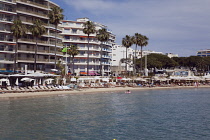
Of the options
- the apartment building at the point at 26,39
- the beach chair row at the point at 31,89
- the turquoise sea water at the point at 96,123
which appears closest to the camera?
the turquoise sea water at the point at 96,123

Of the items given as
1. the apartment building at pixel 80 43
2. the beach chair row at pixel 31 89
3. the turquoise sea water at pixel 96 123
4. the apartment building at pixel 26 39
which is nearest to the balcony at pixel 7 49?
the apartment building at pixel 26 39

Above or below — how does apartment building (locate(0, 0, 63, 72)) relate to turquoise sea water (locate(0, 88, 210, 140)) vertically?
above

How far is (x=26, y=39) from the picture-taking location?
71.2 meters

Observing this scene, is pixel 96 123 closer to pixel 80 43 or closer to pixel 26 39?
pixel 26 39

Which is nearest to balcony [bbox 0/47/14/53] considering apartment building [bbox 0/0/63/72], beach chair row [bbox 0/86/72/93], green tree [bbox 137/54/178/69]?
apartment building [bbox 0/0/63/72]

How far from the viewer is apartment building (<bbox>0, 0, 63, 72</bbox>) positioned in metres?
65.4

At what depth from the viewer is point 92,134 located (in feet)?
81.8

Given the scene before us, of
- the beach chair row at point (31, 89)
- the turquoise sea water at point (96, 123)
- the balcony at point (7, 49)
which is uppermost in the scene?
the balcony at point (7, 49)

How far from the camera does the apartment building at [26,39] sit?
65.4 meters

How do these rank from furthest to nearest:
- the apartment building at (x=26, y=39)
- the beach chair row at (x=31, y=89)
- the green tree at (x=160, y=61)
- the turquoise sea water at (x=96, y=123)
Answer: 1. the green tree at (x=160, y=61)
2. the apartment building at (x=26, y=39)
3. the beach chair row at (x=31, y=89)
4. the turquoise sea water at (x=96, y=123)

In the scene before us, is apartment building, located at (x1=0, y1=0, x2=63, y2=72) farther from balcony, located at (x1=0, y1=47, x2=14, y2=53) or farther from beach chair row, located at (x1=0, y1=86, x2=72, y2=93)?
beach chair row, located at (x1=0, y1=86, x2=72, y2=93)

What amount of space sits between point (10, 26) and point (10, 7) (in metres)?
4.59

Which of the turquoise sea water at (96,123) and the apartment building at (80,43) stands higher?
the apartment building at (80,43)

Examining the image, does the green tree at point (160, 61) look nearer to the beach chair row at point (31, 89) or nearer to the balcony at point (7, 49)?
the balcony at point (7, 49)
